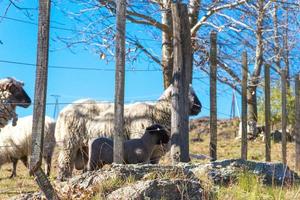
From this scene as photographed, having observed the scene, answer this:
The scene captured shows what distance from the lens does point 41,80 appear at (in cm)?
549

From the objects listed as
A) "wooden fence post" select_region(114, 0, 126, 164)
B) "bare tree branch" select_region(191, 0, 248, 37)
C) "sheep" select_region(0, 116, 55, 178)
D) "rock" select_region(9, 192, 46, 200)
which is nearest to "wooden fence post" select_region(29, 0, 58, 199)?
"rock" select_region(9, 192, 46, 200)

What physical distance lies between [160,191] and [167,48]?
9943 millimetres

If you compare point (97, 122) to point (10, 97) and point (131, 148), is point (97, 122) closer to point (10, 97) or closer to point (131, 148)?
point (10, 97)

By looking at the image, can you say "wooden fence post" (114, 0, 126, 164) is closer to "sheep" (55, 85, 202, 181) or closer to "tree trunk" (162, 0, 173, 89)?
"sheep" (55, 85, 202, 181)

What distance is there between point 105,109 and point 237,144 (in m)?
11.0

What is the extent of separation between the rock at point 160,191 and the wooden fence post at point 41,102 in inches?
28.4

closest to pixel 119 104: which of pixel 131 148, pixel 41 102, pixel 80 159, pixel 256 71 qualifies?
pixel 131 148

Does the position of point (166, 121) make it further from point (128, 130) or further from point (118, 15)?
point (118, 15)

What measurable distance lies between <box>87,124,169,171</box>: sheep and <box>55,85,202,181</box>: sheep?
142 centimetres

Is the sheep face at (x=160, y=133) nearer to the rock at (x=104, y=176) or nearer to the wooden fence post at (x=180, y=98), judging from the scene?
the wooden fence post at (x=180, y=98)

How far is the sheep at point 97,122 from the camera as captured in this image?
10.7m

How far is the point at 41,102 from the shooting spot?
17.8 ft

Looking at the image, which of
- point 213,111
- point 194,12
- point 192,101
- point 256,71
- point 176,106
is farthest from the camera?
point 256,71

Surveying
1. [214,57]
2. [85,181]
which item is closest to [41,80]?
[85,181]
